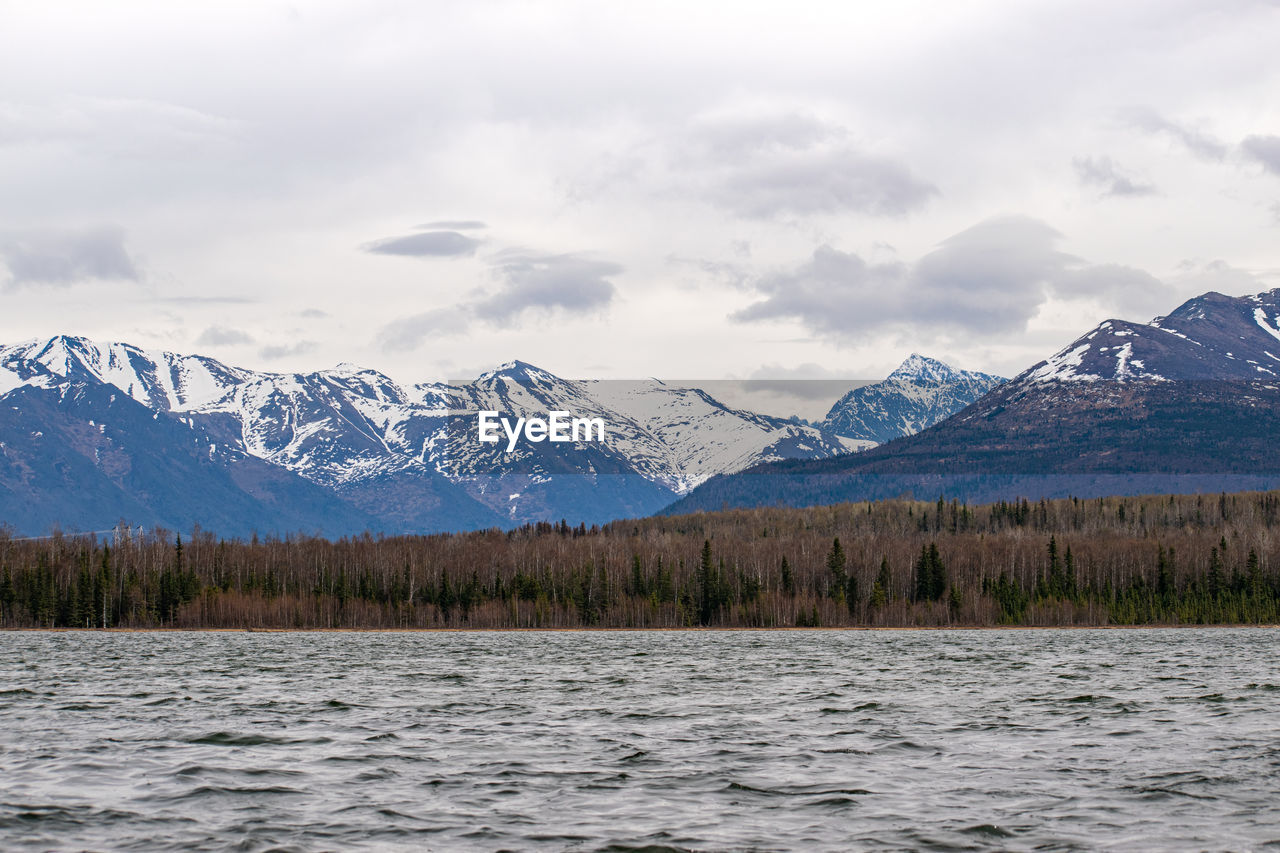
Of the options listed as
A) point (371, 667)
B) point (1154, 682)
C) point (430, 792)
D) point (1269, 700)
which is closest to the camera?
point (430, 792)

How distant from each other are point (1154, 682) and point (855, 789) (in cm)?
6378

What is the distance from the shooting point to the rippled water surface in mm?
37469

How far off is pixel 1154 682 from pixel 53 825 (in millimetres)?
84257

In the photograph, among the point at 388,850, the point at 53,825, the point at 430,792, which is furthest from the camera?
the point at 430,792

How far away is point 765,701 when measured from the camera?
8362 cm

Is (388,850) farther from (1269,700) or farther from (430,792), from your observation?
(1269,700)

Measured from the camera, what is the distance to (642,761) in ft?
174

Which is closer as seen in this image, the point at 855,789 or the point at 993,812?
the point at 993,812

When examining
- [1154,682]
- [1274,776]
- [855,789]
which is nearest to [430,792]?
[855,789]

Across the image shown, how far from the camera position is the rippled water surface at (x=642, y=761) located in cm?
3747

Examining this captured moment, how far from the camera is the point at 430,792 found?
148ft

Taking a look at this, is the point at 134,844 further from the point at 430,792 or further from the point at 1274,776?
the point at 1274,776

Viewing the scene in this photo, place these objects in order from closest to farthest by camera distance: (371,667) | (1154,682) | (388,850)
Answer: (388,850)
(1154,682)
(371,667)

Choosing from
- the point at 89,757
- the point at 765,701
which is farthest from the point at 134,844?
the point at 765,701
